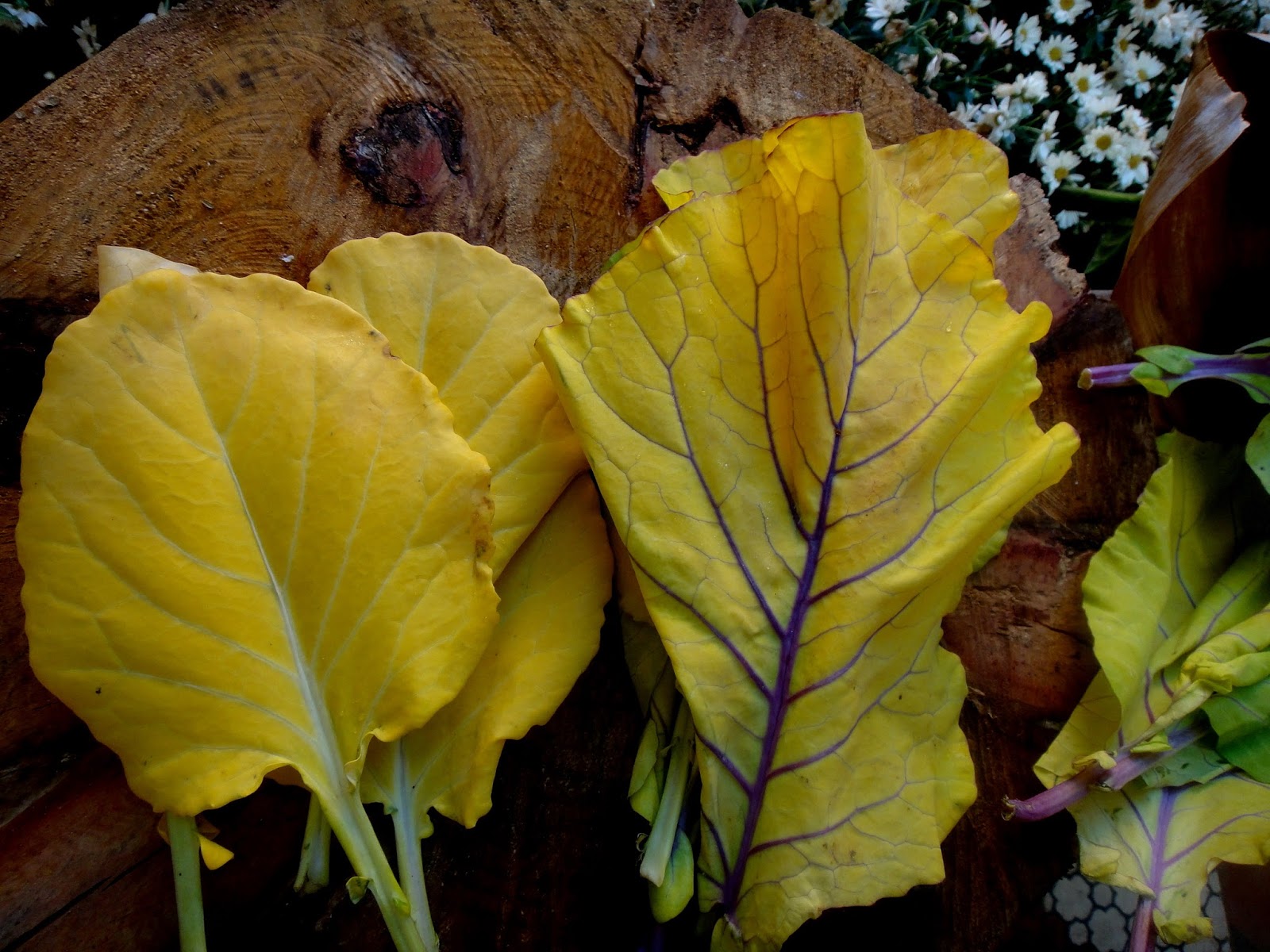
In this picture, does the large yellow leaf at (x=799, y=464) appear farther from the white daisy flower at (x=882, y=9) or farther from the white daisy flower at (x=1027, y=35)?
the white daisy flower at (x=1027, y=35)

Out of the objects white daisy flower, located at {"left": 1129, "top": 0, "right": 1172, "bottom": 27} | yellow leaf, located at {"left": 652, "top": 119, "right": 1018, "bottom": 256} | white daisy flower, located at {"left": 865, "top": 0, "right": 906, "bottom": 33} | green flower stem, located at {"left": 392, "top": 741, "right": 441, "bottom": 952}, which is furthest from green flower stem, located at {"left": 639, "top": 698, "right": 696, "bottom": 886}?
white daisy flower, located at {"left": 1129, "top": 0, "right": 1172, "bottom": 27}

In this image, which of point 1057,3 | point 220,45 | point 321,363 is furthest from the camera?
point 1057,3

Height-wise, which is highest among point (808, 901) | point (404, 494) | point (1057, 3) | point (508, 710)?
point (1057, 3)

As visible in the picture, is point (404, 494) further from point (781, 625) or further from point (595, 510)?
point (781, 625)

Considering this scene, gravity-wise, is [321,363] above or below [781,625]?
above

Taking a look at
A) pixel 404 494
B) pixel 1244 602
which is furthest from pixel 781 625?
pixel 1244 602

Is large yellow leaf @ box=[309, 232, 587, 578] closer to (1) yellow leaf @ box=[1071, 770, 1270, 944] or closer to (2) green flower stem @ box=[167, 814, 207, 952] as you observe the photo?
(2) green flower stem @ box=[167, 814, 207, 952]

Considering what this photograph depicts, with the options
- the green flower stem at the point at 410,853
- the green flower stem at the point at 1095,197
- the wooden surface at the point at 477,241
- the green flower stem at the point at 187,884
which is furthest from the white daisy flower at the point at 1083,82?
the green flower stem at the point at 187,884
